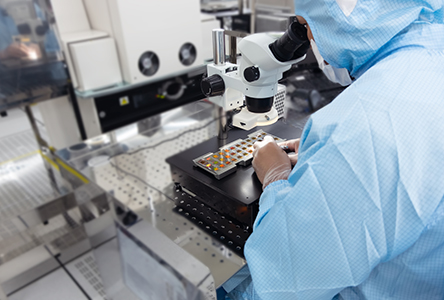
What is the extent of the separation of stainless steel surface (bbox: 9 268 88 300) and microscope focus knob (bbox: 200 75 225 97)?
151 centimetres

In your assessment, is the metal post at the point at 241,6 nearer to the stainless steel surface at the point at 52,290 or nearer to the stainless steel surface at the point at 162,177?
the stainless steel surface at the point at 162,177

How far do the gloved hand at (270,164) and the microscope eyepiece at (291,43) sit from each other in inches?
10.1

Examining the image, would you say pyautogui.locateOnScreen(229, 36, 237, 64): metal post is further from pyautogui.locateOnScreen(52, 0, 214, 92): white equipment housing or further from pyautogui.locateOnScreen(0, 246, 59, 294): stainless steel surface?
pyautogui.locateOnScreen(0, 246, 59, 294): stainless steel surface

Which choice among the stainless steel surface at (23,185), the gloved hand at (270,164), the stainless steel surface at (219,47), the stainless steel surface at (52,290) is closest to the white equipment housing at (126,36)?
the stainless steel surface at (23,185)

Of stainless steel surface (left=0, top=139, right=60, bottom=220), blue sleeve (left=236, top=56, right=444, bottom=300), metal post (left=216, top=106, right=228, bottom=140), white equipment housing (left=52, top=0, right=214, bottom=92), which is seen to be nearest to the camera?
blue sleeve (left=236, top=56, right=444, bottom=300)

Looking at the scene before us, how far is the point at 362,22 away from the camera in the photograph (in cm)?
61

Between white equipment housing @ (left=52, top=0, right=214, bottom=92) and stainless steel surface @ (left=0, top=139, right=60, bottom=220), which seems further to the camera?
stainless steel surface @ (left=0, top=139, right=60, bottom=220)

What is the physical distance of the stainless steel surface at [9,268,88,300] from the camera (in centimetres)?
176

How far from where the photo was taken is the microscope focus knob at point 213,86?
2.62ft

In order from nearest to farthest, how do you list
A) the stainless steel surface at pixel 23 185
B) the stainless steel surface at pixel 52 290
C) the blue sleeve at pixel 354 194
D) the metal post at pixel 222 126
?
the blue sleeve at pixel 354 194 < the metal post at pixel 222 126 < the stainless steel surface at pixel 23 185 < the stainless steel surface at pixel 52 290

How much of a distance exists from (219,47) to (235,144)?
33cm

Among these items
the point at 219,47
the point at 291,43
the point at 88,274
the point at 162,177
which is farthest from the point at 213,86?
the point at 88,274

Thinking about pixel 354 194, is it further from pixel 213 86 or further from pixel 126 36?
pixel 126 36

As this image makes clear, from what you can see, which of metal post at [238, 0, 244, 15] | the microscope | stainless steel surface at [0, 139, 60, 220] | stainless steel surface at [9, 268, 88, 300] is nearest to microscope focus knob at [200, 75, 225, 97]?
the microscope
